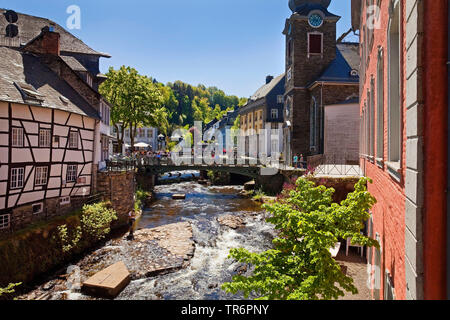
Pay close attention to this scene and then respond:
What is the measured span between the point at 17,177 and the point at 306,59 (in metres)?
28.3

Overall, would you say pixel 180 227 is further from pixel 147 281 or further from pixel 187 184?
pixel 187 184

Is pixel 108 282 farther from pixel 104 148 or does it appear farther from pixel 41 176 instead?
pixel 104 148

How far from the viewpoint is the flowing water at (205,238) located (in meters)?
12.4

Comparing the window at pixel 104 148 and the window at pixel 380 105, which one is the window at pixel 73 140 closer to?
the window at pixel 104 148

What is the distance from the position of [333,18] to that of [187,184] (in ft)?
90.7

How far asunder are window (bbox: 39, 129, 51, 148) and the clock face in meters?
27.7

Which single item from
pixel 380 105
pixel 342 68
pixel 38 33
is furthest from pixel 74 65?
pixel 342 68

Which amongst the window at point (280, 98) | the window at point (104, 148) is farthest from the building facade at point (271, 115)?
the window at point (104, 148)

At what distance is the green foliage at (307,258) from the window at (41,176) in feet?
42.3

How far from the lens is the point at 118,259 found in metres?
15.2

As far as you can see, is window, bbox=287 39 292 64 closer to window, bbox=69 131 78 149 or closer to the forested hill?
window, bbox=69 131 78 149

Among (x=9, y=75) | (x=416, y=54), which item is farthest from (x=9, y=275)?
(x=416, y=54)

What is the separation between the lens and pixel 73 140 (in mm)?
17203

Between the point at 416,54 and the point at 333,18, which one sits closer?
the point at 416,54
